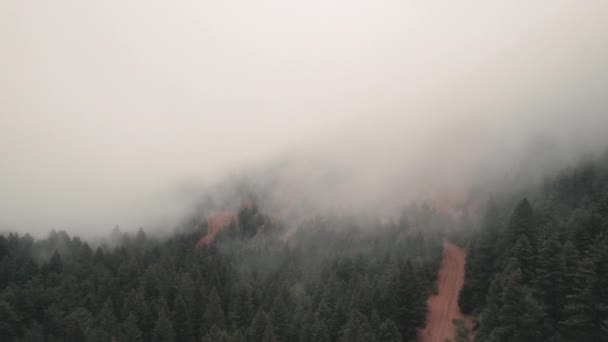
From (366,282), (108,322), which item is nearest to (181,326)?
(108,322)

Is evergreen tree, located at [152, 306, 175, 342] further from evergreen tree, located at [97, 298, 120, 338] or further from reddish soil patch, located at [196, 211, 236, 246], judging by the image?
reddish soil patch, located at [196, 211, 236, 246]

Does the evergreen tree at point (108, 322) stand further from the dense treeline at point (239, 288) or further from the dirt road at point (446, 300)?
the dirt road at point (446, 300)

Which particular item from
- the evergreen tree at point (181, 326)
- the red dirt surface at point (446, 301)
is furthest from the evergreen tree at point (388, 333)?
the evergreen tree at point (181, 326)

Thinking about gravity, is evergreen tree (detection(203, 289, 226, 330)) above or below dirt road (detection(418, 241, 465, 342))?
above

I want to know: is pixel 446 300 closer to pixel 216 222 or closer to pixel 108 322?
pixel 108 322

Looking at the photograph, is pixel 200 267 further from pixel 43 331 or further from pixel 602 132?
pixel 602 132

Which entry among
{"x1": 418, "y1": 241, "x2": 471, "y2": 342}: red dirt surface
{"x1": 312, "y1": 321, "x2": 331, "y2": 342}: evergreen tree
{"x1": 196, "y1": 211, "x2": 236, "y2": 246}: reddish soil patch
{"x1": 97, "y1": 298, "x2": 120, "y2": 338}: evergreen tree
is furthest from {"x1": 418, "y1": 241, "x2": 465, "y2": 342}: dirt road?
{"x1": 196, "y1": 211, "x2": 236, "y2": 246}: reddish soil patch

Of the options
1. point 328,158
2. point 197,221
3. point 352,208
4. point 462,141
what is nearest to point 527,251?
point 352,208
